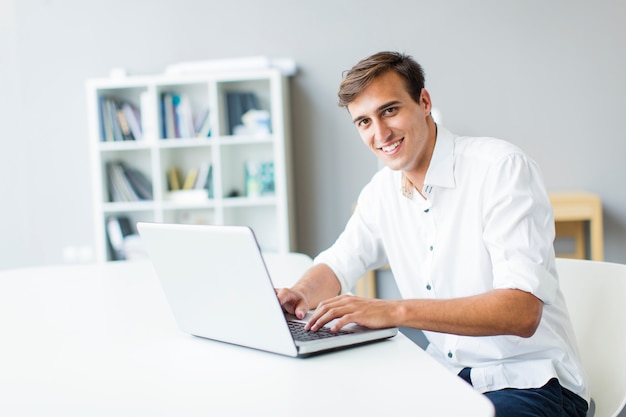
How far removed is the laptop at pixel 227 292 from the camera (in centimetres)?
120

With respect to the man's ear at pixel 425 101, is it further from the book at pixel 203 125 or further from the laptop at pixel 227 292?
the book at pixel 203 125

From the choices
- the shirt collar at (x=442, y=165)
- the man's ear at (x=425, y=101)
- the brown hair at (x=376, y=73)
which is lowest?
the shirt collar at (x=442, y=165)

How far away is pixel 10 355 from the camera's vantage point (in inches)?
53.7

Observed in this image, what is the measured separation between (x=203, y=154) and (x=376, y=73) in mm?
2835

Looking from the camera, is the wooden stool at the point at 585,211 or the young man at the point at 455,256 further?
the wooden stool at the point at 585,211

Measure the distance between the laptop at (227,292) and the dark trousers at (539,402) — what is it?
28 cm

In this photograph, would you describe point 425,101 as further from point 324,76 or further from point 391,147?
point 324,76

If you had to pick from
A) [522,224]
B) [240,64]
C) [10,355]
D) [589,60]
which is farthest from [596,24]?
[10,355]

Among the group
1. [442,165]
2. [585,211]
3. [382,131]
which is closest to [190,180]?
[585,211]

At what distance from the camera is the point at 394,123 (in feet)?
5.85

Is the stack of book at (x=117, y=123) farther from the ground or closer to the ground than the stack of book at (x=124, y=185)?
farther from the ground

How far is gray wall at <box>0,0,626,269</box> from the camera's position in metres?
4.25

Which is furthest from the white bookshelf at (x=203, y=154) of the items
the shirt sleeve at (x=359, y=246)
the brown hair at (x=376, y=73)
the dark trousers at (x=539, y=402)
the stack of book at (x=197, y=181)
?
the dark trousers at (x=539, y=402)

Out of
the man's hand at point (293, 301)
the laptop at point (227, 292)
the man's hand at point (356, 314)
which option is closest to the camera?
the laptop at point (227, 292)
